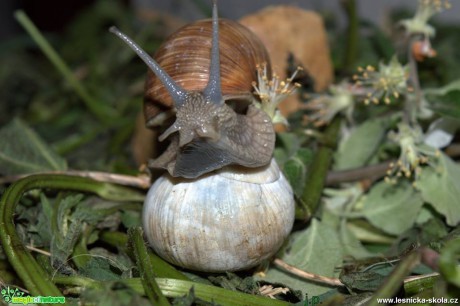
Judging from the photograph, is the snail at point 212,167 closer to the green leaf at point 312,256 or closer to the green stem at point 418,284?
the green leaf at point 312,256

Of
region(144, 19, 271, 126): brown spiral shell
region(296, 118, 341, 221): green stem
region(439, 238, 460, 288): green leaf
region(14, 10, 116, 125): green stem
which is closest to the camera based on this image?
region(439, 238, 460, 288): green leaf

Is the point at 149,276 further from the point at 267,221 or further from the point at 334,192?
the point at 334,192

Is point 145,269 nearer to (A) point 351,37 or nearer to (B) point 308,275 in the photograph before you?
(B) point 308,275

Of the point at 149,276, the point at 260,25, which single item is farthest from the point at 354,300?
the point at 260,25

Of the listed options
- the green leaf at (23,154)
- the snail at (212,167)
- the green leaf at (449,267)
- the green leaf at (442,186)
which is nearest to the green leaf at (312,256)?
the snail at (212,167)

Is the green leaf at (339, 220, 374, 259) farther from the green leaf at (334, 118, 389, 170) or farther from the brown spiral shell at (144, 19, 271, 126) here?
the brown spiral shell at (144, 19, 271, 126)

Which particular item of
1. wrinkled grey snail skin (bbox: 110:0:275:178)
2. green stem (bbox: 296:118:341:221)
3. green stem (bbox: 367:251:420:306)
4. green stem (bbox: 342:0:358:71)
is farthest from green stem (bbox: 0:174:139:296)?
green stem (bbox: 342:0:358:71)

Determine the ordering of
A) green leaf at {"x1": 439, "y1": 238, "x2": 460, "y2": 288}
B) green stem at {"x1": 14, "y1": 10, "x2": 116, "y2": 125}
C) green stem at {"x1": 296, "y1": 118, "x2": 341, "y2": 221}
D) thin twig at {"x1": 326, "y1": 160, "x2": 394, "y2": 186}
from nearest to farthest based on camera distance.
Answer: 1. green leaf at {"x1": 439, "y1": 238, "x2": 460, "y2": 288}
2. green stem at {"x1": 296, "y1": 118, "x2": 341, "y2": 221}
3. thin twig at {"x1": 326, "y1": 160, "x2": 394, "y2": 186}
4. green stem at {"x1": 14, "y1": 10, "x2": 116, "y2": 125}
